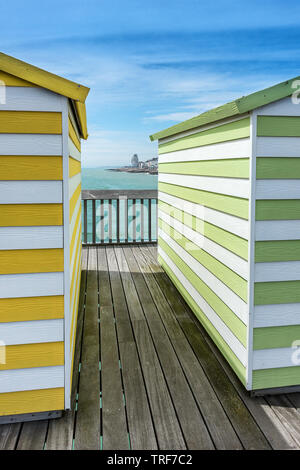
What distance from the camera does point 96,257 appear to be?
5.42 metres

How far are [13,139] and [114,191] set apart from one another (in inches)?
175

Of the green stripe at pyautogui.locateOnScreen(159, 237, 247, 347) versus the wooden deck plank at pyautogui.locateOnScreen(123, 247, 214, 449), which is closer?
the wooden deck plank at pyautogui.locateOnScreen(123, 247, 214, 449)

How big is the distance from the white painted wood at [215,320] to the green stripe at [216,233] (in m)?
0.51

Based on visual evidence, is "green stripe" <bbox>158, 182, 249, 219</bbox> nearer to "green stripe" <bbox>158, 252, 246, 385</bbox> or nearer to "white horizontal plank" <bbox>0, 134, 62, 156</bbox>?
"green stripe" <bbox>158, 252, 246, 385</bbox>

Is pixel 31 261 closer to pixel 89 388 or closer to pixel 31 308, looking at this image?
pixel 31 308

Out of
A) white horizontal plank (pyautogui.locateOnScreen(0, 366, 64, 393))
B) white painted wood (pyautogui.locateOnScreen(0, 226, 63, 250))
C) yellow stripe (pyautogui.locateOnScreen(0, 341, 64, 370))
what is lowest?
white horizontal plank (pyautogui.locateOnScreen(0, 366, 64, 393))

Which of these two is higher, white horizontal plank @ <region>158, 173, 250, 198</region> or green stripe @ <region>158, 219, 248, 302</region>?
white horizontal plank @ <region>158, 173, 250, 198</region>

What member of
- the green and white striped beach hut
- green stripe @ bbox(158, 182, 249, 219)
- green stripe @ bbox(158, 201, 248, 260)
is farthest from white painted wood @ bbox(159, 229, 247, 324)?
green stripe @ bbox(158, 182, 249, 219)

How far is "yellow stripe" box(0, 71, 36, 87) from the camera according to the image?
1714 mm

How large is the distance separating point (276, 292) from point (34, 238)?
1.26 meters

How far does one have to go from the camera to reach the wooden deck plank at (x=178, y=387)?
177 centimetres

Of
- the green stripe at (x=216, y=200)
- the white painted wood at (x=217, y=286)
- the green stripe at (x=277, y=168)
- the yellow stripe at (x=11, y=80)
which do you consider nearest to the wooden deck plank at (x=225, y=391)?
the white painted wood at (x=217, y=286)

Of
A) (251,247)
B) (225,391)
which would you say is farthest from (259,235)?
(225,391)

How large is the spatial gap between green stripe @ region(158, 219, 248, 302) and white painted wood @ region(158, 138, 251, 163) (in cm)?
69
